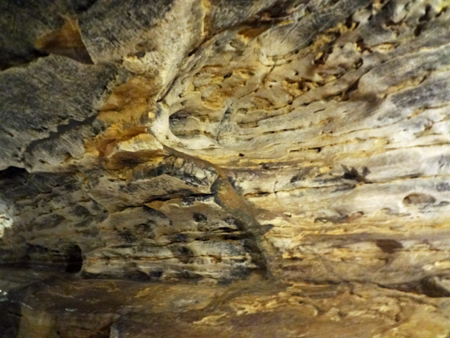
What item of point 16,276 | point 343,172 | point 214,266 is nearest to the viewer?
point 343,172

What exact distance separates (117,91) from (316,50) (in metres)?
1.40

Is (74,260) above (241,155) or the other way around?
the other way around

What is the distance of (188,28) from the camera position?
1903mm

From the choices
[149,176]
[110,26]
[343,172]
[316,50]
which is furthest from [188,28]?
[343,172]

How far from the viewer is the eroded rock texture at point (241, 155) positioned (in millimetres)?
2016

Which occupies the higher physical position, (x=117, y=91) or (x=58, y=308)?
(x=117, y=91)

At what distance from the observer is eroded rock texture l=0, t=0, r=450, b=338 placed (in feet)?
6.61

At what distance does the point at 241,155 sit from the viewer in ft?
9.43

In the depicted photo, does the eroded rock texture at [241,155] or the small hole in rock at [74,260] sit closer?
the eroded rock texture at [241,155]

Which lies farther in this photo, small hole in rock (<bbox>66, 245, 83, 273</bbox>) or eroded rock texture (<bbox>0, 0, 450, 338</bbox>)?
small hole in rock (<bbox>66, 245, 83, 273</bbox>)

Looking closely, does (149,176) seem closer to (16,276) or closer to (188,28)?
(188,28)

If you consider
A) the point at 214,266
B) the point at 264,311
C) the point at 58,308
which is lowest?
the point at 264,311

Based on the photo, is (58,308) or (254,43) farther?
(58,308)

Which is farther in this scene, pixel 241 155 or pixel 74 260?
pixel 74 260
